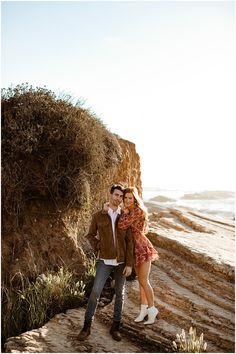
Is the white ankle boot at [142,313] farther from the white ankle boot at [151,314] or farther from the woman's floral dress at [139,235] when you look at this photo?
the woman's floral dress at [139,235]

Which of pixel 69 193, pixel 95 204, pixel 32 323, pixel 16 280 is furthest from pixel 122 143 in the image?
pixel 32 323

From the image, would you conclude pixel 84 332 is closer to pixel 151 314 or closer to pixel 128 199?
pixel 151 314

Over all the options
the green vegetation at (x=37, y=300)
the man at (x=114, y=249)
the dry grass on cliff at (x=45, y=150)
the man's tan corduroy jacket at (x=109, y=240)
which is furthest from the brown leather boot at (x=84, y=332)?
the dry grass on cliff at (x=45, y=150)

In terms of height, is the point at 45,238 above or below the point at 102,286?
above

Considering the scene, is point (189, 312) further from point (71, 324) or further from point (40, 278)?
point (40, 278)

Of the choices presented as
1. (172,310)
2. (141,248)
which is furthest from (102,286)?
(172,310)

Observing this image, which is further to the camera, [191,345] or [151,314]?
[151,314]

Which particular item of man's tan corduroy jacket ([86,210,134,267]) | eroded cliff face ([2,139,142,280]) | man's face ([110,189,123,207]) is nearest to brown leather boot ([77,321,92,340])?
man's tan corduroy jacket ([86,210,134,267])

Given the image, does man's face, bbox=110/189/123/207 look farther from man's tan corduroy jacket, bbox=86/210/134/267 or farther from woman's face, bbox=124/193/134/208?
man's tan corduroy jacket, bbox=86/210/134/267

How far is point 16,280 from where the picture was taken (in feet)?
21.4

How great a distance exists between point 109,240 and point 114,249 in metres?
0.14

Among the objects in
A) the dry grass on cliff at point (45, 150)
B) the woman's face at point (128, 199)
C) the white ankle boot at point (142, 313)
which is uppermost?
the dry grass on cliff at point (45, 150)

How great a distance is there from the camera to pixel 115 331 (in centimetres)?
564

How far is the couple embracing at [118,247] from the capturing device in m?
5.54
